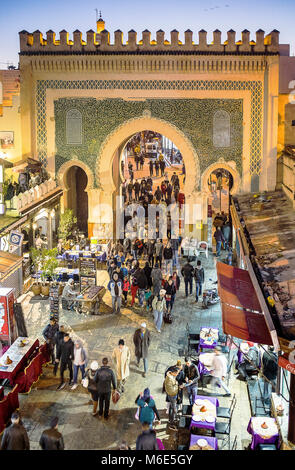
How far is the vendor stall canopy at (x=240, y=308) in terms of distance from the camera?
36.6 ft

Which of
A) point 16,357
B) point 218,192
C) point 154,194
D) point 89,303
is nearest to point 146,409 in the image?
point 16,357

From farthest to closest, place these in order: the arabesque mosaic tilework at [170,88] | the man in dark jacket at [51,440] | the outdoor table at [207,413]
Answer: the arabesque mosaic tilework at [170,88] → the outdoor table at [207,413] → the man in dark jacket at [51,440]

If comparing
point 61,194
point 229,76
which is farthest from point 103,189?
point 229,76

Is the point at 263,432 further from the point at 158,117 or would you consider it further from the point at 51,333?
the point at 158,117

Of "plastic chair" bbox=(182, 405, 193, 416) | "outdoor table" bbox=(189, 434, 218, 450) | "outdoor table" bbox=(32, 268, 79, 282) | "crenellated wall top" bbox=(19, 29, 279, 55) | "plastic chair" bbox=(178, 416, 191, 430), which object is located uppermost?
"crenellated wall top" bbox=(19, 29, 279, 55)

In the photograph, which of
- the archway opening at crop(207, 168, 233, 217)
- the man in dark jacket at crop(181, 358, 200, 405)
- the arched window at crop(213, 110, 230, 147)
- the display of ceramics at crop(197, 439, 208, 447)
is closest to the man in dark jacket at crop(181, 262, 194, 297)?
the man in dark jacket at crop(181, 358, 200, 405)

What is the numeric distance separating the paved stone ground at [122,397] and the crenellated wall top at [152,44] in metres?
10.9

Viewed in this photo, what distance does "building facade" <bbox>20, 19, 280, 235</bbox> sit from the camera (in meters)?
24.3

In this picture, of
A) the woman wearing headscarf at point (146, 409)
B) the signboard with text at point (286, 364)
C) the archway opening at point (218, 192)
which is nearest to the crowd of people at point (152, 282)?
the woman wearing headscarf at point (146, 409)

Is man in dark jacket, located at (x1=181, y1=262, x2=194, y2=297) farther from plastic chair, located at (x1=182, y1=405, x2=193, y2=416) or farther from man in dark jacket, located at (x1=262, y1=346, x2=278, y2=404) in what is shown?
plastic chair, located at (x1=182, y1=405, x2=193, y2=416)

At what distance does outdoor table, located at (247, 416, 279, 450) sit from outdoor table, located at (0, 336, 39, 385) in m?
4.79

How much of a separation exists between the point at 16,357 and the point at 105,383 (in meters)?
2.32

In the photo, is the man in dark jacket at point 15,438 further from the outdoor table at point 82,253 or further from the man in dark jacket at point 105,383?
the outdoor table at point 82,253

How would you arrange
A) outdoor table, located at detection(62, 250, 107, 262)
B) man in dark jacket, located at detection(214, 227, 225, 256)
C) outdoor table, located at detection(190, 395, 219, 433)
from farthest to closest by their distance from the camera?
man in dark jacket, located at detection(214, 227, 225, 256)
outdoor table, located at detection(62, 250, 107, 262)
outdoor table, located at detection(190, 395, 219, 433)
